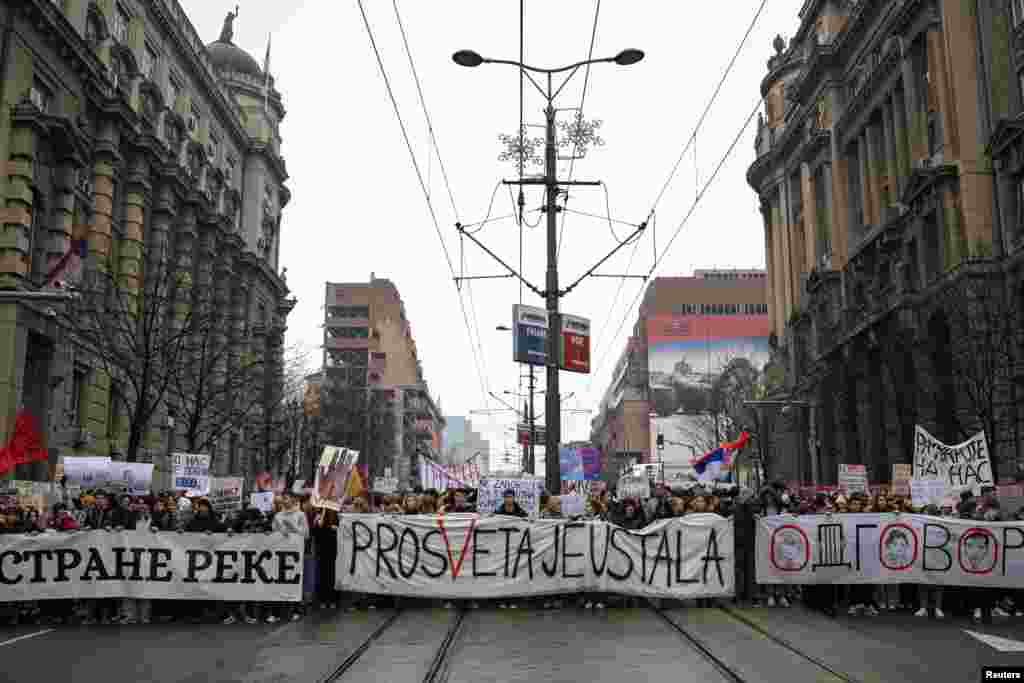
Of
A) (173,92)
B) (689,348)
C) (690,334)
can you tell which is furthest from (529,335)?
(690,334)

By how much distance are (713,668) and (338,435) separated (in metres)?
53.3

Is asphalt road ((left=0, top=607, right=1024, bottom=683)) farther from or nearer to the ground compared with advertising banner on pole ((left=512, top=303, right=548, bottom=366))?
nearer to the ground

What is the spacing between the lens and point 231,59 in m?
64.4

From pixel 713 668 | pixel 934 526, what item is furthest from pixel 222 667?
pixel 934 526

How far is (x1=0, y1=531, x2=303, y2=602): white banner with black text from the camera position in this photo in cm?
1413

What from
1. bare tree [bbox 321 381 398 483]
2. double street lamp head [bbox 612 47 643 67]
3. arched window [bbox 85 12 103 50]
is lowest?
bare tree [bbox 321 381 398 483]

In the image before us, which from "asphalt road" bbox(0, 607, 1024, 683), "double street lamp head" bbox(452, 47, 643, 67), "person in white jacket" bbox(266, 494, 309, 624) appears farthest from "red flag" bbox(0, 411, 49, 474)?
"double street lamp head" bbox(452, 47, 643, 67)

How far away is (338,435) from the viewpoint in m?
61.6

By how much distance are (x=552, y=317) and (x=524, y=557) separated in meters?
6.29

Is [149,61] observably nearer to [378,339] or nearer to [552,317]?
[552,317]

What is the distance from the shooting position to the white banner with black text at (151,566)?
1413cm

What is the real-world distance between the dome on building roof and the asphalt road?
55.6 meters

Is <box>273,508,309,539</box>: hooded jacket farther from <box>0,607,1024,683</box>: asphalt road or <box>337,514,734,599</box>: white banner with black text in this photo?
<box>0,607,1024,683</box>: asphalt road

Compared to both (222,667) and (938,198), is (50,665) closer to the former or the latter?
(222,667)
